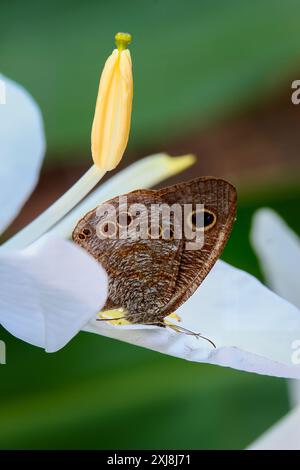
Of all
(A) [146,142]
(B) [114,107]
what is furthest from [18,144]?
(A) [146,142]

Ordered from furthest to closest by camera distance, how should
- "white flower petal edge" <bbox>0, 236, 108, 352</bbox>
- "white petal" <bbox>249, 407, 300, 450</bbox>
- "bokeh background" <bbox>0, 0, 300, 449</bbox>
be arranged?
1. "bokeh background" <bbox>0, 0, 300, 449</bbox>
2. "white petal" <bbox>249, 407, 300, 450</bbox>
3. "white flower petal edge" <bbox>0, 236, 108, 352</bbox>

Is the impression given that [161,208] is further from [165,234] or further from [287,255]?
[287,255]

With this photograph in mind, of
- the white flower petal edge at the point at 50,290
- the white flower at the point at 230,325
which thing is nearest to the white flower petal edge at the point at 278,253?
the white flower at the point at 230,325

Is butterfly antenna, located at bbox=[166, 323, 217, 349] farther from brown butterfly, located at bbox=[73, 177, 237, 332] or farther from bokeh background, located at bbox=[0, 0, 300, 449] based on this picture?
bokeh background, located at bbox=[0, 0, 300, 449]

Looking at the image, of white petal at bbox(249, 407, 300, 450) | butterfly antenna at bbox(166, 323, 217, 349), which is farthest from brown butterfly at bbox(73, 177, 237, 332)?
white petal at bbox(249, 407, 300, 450)

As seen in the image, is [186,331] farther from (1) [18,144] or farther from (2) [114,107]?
(1) [18,144]

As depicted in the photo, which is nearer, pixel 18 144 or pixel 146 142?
pixel 18 144
